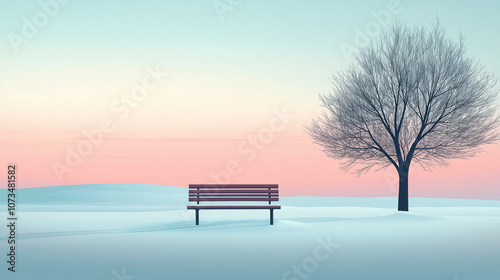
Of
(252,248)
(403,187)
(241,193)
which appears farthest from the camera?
(403,187)

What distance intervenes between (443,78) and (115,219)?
12.1m

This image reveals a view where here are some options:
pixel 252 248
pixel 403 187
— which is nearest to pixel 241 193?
pixel 252 248

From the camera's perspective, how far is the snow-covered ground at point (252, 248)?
25.3 ft

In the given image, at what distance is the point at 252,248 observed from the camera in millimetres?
10016

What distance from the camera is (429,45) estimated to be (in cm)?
1878

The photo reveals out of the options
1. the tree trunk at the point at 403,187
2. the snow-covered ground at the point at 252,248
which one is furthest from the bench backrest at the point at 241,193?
the tree trunk at the point at 403,187

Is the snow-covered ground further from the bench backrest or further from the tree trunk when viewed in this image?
the tree trunk

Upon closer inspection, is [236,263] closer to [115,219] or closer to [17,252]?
[17,252]

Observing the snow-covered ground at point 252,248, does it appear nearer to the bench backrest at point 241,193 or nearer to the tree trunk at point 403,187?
the bench backrest at point 241,193

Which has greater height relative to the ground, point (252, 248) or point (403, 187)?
point (403, 187)

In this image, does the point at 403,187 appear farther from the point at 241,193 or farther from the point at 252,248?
the point at 252,248

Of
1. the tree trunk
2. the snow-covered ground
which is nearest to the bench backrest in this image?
the snow-covered ground

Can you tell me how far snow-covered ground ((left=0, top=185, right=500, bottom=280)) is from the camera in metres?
7.72

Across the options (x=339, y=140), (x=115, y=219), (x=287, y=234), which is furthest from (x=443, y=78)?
(x=115, y=219)
